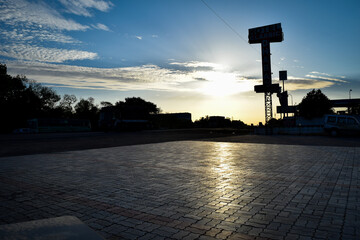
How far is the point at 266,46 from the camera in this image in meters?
39.1

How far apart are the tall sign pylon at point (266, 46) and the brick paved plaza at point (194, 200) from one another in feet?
106

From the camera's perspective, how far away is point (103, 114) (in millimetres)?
35031

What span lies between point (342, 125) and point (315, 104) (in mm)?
31238

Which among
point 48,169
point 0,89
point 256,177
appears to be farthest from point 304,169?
point 0,89

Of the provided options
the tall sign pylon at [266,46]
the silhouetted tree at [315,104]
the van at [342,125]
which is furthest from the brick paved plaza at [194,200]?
the silhouetted tree at [315,104]

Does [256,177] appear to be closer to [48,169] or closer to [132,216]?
[132,216]

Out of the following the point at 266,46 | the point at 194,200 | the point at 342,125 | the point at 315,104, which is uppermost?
the point at 266,46

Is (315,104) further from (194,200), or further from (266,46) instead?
(194,200)

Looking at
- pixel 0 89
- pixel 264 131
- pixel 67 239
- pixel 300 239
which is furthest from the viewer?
pixel 0 89

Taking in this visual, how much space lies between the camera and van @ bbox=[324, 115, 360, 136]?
21328 millimetres

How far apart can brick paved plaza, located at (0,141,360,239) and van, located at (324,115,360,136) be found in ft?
56.7

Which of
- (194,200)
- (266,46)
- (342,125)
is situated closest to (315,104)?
(266,46)

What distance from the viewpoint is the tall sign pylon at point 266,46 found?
37.4m

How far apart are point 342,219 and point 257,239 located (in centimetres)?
140
